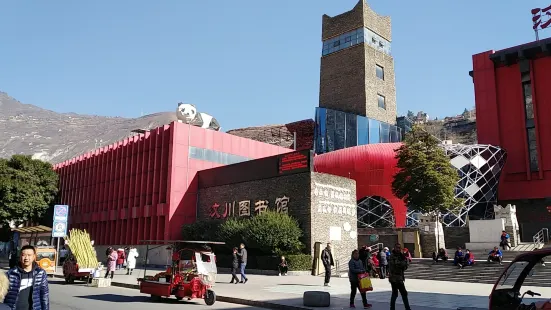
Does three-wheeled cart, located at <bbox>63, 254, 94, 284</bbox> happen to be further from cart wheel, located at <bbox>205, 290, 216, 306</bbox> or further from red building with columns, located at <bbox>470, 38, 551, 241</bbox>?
red building with columns, located at <bbox>470, 38, 551, 241</bbox>

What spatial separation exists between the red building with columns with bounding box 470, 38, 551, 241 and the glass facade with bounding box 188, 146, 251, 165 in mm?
28673

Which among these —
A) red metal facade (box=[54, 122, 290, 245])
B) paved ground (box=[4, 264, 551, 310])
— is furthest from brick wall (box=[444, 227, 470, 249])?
red metal facade (box=[54, 122, 290, 245])

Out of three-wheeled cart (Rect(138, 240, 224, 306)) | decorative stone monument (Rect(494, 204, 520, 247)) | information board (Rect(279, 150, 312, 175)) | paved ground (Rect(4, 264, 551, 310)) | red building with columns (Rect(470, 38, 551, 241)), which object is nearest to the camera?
paved ground (Rect(4, 264, 551, 310))

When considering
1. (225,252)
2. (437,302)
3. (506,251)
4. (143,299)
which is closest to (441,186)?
(506,251)

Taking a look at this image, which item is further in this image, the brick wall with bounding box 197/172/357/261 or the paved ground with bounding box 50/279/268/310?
the brick wall with bounding box 197/172/357/261

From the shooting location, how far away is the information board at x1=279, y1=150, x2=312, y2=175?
1070 inches

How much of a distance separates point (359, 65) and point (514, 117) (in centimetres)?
2370

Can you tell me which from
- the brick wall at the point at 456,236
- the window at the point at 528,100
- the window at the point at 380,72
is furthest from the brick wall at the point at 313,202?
the window at the point at 380,72

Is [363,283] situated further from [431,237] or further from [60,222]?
[60,222]

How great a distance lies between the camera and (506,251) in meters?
27.8

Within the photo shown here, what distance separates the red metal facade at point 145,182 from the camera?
35.1m

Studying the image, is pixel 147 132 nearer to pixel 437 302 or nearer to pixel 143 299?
pixel 143 299

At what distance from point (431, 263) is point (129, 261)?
1678 cm

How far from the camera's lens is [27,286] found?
552cm
